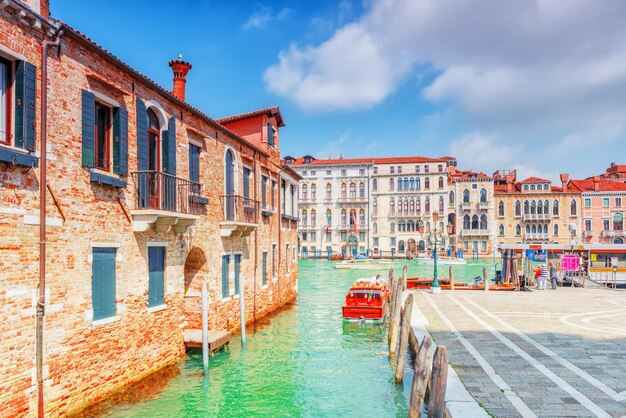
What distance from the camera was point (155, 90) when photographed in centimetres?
1127

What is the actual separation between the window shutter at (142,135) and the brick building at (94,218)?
1.3 inches

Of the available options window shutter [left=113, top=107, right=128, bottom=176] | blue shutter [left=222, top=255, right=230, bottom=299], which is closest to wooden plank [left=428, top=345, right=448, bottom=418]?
window shutter [left=113, top=107, right=128, bottom=176]

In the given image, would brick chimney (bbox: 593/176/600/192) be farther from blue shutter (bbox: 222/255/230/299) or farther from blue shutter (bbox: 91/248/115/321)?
blue shutter (bbox: 91/248/115/321)

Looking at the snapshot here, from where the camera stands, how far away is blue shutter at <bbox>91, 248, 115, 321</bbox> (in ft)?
29.8

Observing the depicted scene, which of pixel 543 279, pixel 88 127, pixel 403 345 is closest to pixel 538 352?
pixel 403 345

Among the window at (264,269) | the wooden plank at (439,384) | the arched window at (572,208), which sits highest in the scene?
the arched window at (572,208)

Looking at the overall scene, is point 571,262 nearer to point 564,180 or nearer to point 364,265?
point 364,265

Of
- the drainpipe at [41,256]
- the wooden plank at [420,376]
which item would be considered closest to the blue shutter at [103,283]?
the drainpipe at [41,256]

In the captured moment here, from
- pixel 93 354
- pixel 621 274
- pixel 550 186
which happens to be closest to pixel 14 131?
pixel 93 354

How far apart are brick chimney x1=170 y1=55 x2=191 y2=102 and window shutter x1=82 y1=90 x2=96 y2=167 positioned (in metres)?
6.16

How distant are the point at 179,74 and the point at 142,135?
515 cm

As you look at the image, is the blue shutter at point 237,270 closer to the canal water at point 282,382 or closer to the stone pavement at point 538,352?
the canal water at point 282,382

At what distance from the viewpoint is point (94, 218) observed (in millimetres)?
9070

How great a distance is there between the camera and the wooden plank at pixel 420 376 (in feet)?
25.2
